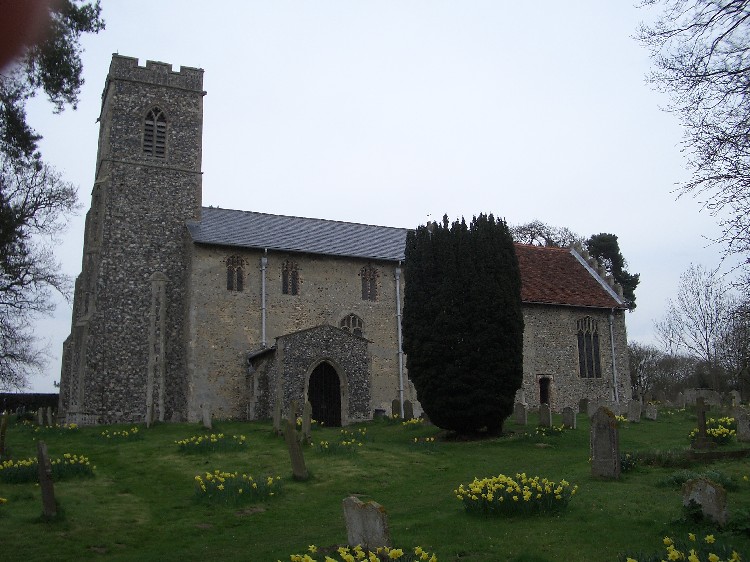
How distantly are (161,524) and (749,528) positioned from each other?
8187mm

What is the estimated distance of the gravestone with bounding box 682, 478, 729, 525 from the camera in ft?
28.0

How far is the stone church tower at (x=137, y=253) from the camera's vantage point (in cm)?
2561

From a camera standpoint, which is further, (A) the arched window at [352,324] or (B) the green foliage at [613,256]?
(B) the green foliage at [613,256]

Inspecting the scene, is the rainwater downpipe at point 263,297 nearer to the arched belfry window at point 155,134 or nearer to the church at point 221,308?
the church at point 221,308

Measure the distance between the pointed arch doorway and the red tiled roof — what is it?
31.5 ft

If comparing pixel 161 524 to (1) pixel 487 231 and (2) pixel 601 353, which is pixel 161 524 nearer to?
(1) pixel 487 231

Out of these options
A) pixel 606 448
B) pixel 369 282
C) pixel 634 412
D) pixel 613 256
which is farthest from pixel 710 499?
pixel 613 256

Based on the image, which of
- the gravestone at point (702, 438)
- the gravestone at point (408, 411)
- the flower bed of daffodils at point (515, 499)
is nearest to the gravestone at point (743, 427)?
the gravestone at point (702, 438)

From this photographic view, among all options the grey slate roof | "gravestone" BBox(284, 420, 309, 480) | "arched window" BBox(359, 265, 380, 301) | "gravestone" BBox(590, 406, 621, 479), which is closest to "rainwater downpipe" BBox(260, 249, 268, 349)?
the grey slate roof

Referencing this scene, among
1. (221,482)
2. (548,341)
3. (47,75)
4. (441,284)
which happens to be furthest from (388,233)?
(47,75)

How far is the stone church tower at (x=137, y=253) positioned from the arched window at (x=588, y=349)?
17197 mm

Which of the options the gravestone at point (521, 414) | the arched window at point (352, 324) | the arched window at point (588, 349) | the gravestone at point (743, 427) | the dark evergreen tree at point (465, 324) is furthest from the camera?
the arched window at point (588, 349)

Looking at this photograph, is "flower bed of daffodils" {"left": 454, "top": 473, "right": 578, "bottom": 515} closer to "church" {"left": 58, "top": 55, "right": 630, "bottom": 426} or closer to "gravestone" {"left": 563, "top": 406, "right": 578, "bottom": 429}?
"gravestone" {"left": 563, "top": 406, "right": 578, "bottom": 429}

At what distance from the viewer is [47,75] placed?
33.3 ft
